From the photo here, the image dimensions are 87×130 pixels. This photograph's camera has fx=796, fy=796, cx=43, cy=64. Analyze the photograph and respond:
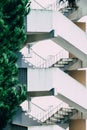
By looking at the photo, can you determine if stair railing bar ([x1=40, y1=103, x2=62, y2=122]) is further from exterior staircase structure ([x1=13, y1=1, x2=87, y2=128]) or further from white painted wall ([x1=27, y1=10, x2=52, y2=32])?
white painted wall ([x1=27, y1=10, x2=52, y2=32])

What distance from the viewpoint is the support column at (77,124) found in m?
35.9

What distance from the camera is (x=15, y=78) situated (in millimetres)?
31453

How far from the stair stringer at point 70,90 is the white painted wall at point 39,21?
1848 millimetres

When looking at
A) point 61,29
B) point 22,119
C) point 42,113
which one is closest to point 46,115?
point 42,113

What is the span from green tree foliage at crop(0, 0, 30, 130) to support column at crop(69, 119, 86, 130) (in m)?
5.02

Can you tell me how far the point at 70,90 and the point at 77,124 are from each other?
2721 mm

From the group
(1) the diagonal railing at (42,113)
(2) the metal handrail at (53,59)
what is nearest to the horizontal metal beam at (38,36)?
(2) the metal handrail at (53,59)

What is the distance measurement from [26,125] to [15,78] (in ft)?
8.00

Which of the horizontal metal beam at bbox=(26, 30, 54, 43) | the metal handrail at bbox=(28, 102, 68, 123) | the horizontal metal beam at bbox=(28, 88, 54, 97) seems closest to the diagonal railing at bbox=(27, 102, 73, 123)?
the metal handrail at bbox=(28, 102, 68, 123)

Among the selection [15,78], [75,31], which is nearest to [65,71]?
[75,31]

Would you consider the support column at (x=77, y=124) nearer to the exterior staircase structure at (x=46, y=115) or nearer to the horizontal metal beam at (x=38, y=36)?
the exterior staircase structure at (x=46, y=115)

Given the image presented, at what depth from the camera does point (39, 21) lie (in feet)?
109

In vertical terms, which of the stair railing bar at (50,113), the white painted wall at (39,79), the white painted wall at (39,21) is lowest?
the stair railing bar at (50,113)

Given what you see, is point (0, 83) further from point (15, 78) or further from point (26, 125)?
point (26, 125)
